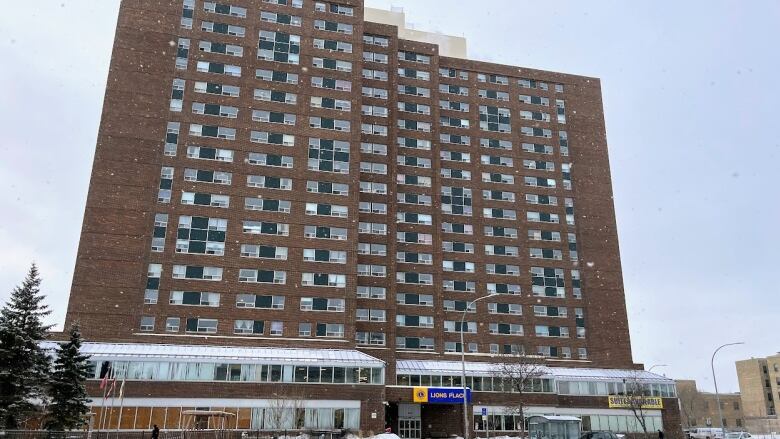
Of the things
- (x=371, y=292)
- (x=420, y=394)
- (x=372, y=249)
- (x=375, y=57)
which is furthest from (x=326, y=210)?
(x=375, y=57)

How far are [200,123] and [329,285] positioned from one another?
857 inches

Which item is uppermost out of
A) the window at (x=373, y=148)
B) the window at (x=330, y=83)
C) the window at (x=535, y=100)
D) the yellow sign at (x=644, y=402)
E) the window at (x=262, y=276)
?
the window at (x=535, y=100)

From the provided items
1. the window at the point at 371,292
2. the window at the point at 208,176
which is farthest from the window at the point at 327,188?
the window at the point at 371,292

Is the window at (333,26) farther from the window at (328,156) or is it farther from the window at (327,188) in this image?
the window at (327,188)

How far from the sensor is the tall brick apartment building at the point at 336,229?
57.2 m

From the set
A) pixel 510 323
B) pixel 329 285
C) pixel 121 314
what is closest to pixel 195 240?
pixel 121 314

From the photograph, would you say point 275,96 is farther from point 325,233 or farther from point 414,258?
point 414,258

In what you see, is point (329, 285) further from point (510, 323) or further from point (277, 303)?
point (510, 323)

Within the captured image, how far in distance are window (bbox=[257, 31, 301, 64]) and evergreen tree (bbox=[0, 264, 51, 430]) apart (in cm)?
3832

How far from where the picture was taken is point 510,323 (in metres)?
77.1

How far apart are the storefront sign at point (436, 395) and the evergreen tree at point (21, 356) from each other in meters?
34.7

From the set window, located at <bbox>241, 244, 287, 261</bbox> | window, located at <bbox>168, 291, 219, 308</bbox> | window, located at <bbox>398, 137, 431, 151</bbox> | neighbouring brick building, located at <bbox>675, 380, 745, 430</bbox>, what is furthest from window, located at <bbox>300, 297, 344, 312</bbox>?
neighbouring brick building, located at <bbox>675, 380, 745, 430</bbox>

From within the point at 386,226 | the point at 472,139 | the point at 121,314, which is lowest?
the point at 121,314

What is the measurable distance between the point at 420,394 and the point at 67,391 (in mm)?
33052
